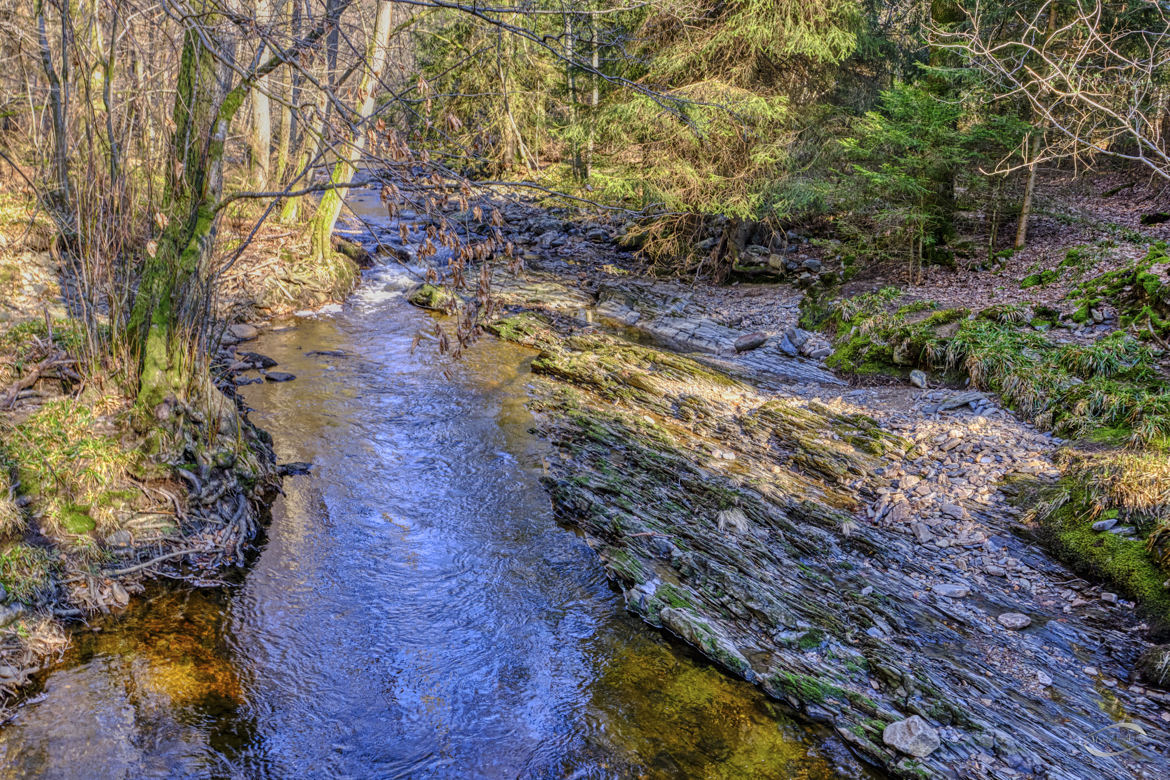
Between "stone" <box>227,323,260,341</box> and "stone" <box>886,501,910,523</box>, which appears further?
"stone" <box>227,323,260,341</box>

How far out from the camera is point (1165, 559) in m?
5.34

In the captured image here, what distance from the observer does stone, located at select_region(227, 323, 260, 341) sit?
10.1 metres

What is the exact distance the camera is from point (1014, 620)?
206 inches

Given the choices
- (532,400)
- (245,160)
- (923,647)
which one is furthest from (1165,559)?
(245,160)

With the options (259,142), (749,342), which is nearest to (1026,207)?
(749,342)

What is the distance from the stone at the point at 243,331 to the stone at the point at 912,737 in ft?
31.2

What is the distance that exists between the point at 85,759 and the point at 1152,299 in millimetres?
11648

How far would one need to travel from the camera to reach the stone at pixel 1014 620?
5175mm

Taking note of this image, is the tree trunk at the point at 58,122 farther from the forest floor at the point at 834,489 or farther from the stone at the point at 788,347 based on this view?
the stone at the point at 788,347

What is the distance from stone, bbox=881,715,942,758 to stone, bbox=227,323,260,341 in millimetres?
9518

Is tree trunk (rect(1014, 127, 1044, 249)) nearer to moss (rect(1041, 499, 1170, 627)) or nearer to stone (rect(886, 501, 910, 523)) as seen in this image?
moss (rect(1041, 499, 1170, 627))

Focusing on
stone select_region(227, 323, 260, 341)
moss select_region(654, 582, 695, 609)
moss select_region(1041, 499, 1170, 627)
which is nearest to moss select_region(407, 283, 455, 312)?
stone select_region(227, 323, 260, 341)

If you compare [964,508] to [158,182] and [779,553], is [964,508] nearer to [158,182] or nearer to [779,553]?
→ [779,553]

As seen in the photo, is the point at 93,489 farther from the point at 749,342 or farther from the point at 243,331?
the point at 749,342
